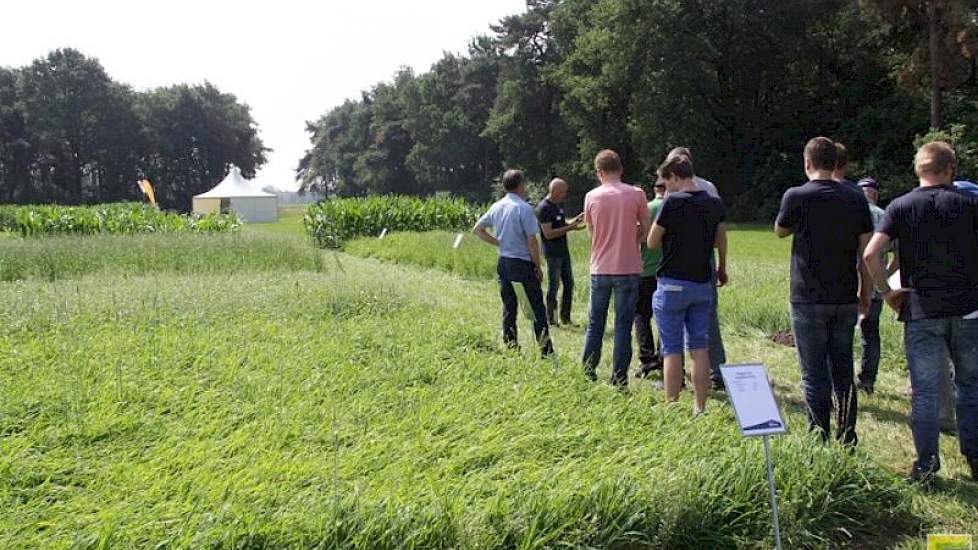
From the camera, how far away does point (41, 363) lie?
5.06m

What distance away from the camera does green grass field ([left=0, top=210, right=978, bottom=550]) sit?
2914 millimetres

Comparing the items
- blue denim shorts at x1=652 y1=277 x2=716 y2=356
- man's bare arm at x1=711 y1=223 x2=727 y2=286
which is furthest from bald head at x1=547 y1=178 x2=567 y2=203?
blue denim shorts at x1=652 y1=277 x2=716 y2=356

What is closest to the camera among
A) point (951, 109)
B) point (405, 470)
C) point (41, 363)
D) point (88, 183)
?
point (405, 470)

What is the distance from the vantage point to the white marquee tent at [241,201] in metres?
43.4

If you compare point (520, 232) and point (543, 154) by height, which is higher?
point (543, 154)

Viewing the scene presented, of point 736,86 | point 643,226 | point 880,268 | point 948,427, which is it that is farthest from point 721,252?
point 736,86

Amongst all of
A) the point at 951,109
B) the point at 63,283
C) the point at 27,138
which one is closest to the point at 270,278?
the point at 63,283

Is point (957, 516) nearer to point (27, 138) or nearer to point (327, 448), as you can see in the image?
point (327, 448)

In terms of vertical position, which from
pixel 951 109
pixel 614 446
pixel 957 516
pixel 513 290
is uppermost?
pixel 951 109

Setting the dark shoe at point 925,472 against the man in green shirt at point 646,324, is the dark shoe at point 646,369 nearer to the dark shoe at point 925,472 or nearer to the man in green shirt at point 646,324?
the man in green shirt at point 646,324

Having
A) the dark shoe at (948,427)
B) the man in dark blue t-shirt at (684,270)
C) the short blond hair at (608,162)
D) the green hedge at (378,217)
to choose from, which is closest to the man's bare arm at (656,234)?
the man in dark blue t-shirt at (684,270)

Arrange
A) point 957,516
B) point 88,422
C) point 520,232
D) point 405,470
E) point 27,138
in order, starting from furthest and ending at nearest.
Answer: point 27,138
point 520,232
point 88,422
point 957,516
point 405,470

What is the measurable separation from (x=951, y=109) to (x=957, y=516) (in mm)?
31130

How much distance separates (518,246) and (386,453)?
2980 mm
